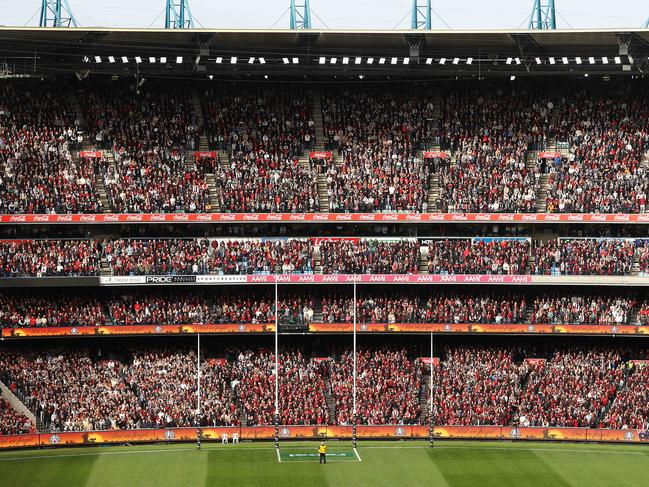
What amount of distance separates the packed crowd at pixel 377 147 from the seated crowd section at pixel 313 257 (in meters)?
2.49

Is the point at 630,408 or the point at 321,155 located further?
the point at 321,155

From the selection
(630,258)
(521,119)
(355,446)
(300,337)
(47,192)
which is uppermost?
(521,119)

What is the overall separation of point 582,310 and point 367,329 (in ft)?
38.2

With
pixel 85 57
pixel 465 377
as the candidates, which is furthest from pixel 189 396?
pixel 85 57

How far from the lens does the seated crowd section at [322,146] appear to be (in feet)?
201

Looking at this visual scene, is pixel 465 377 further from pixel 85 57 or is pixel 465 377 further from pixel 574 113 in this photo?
pixel 85 57

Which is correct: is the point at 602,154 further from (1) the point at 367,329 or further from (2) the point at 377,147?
(1) the point at 367,329

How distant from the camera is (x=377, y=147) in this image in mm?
65188

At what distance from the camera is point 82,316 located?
58.8m

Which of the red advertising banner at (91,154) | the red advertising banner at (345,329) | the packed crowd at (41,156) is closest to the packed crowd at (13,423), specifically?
the red advertising banner at (345,329)

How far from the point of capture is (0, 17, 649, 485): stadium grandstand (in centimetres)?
5575

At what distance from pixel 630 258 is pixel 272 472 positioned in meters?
24.1

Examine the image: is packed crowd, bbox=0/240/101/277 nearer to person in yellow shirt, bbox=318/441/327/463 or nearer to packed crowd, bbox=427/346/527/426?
person in yellow shirt, bbox=318/441/327/463

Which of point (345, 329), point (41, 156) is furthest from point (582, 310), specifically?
point (41, 156)
